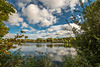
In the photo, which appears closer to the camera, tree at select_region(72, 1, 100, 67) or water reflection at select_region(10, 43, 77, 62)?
tree at select_region(72, 1, 100, 67)

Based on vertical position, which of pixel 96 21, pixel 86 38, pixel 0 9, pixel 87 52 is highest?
pixel 0 9

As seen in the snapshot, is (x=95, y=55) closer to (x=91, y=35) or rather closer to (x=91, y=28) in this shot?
(x=91, y=35)

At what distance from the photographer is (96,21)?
229 cm

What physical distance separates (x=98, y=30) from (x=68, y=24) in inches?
49.2

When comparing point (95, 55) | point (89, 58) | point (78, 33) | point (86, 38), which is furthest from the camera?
point (78, 33)

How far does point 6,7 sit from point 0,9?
0.78 feet

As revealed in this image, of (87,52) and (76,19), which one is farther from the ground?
(76,19)

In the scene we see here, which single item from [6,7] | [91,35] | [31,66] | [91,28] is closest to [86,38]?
[91,35]

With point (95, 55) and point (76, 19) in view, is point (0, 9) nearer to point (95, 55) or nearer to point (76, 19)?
point (76, 19)

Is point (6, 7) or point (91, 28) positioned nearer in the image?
point (91, 28)

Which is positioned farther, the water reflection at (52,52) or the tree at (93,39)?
the water reflection at (52,52)

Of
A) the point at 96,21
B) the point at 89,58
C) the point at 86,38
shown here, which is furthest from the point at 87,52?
the point at 96,21

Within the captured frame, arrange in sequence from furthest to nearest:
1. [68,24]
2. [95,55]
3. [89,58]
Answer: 1. [68,24]
2. [89,58]
3. [95,55]

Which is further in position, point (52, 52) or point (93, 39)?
point (52, 52)
